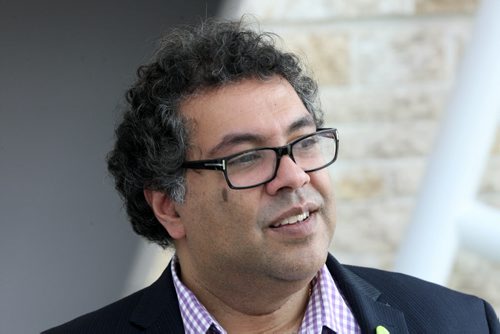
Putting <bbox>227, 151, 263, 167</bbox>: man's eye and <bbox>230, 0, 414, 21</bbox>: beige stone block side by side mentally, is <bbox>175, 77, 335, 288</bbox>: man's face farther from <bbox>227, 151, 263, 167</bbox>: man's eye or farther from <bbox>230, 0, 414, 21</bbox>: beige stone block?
<bbox>230, 0, 414, 21</bbox>: beige stone block

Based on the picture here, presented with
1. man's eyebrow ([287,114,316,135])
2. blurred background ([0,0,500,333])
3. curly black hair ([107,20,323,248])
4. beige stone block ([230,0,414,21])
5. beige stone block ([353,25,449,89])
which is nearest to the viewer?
man's eyebrow ([287,114,316,135])

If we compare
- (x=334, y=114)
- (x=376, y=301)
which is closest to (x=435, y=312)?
(x=376, y=301)

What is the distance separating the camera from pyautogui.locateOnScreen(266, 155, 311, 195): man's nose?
257 cm

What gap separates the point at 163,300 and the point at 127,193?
35cm

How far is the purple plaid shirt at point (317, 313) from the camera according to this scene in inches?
106

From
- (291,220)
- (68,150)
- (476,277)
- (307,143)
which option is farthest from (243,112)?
(476,277)

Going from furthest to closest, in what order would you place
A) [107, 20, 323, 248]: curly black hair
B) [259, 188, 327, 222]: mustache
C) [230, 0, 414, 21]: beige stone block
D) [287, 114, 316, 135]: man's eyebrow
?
[230, 0, 414, 21]: beige stone block → [107, 20, 323, 248]: curly black hair → [287, 114, 316, 135]: man's eyebrow → [259, 188, 327, 222]: mustache

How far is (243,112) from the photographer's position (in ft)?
8.70

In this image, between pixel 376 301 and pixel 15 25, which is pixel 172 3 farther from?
pixel 376 301

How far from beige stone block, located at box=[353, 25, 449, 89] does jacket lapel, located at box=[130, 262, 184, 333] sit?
1864 millimetres

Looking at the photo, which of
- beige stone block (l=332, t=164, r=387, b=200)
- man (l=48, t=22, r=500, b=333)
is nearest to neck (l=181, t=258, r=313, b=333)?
man (l=48, t=22, r=500, b=333)

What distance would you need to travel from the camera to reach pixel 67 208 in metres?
3.62

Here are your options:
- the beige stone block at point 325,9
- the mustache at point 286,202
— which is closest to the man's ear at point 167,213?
the mustache at point 286,202

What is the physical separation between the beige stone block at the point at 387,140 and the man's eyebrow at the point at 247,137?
5.93 feet
